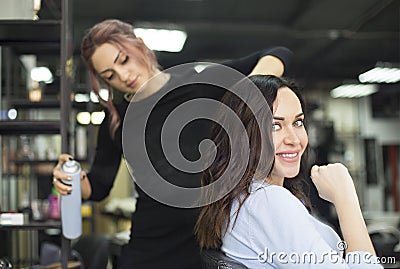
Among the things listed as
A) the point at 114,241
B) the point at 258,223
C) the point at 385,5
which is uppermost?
the point at 385,5

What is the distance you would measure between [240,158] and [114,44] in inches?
27.4

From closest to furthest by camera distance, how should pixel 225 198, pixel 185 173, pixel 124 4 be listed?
1. pixel 225 198
2. pixel 185 173
3. pixel 124 4

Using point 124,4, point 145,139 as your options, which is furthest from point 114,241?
point 124,4

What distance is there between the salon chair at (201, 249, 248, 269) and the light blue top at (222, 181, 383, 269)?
0.02m

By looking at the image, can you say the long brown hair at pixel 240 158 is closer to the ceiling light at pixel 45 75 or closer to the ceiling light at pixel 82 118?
the ceiling light at pixel 82 118

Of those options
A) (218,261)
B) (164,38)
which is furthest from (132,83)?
(164,38)

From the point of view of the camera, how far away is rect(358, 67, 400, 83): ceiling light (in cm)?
711

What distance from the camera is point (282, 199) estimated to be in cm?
115

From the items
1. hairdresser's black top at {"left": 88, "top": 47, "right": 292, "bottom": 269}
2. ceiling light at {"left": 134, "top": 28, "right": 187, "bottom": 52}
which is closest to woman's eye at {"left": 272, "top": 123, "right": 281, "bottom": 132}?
hairdresser's black top at {"left": 88, "top": 47, "right": 292, "bottom": 269}

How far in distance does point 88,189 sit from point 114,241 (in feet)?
2.81

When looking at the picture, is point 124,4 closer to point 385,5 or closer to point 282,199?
point 385,5

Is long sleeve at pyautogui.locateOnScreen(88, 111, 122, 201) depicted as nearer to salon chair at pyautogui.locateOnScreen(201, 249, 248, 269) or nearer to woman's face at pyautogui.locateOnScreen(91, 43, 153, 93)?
woman's face at pyautogui.locateOnScreen(91, 43, 153, 93)

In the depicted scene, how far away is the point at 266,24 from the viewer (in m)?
5.82

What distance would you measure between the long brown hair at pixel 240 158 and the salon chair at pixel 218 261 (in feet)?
0.08
